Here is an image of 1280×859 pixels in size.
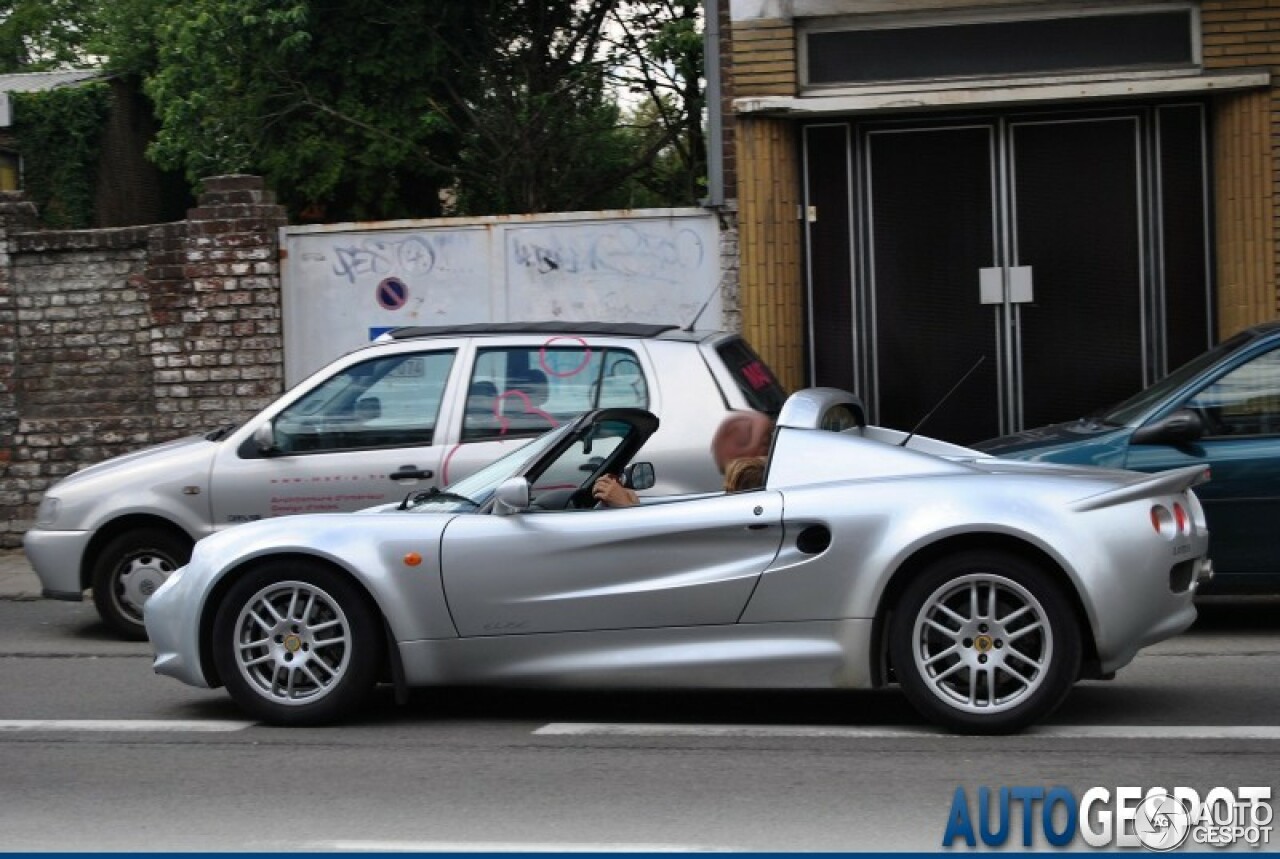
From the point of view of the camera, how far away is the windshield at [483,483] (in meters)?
7.36

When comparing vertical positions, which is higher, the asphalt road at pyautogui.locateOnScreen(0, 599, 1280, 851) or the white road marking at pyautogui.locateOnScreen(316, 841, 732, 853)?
the white road marking at pyautogui.locateOnScreen(316, 841, 732, 853)

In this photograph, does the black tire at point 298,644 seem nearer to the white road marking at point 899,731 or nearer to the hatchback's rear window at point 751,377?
the white road marking at point 899,731

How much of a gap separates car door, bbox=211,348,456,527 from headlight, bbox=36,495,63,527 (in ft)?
3.21

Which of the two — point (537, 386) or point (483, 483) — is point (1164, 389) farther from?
point (483, 483)

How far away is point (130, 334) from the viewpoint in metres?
15.0

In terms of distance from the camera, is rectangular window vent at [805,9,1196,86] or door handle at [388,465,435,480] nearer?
door handle at [388,465,435,480]

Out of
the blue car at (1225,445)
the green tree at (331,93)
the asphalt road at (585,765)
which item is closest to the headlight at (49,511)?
the asphalt road at (585,765)

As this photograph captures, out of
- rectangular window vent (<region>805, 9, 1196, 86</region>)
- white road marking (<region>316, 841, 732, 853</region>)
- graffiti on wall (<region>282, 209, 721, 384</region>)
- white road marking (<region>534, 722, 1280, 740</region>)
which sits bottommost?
white road marking (<region>534, 722, 1280, 740</region>)

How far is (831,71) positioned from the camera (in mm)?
14594

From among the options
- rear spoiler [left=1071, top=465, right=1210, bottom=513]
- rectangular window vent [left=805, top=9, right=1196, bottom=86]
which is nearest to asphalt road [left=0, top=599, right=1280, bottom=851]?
rear spoiler [left=1071, top=465, right=1210, bottom=513]

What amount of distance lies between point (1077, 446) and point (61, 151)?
71.9 ft

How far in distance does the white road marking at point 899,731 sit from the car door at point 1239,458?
2.27 m

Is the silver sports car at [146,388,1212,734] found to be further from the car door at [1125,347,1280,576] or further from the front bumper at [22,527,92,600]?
the front bumper at [22,527,92,600]

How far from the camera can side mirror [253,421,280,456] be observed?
10.1m
